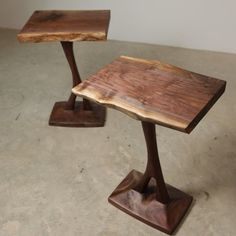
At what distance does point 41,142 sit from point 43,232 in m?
0.60

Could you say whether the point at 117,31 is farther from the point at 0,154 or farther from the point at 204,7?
the point at 0,154

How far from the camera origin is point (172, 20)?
2.72 metres

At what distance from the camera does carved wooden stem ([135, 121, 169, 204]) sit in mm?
1237

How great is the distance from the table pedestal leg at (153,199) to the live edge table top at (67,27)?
703 mm

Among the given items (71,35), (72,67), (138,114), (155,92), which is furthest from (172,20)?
(138,114)

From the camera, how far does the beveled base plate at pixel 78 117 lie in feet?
6.47

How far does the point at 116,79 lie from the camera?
1273 mm

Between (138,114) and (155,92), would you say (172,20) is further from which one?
(138,114)

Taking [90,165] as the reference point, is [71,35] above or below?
above

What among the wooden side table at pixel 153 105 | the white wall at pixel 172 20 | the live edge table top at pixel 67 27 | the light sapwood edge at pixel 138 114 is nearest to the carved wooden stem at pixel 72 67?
the live edge table top at pixel 67 27

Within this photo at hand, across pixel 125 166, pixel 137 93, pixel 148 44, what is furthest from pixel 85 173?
pixel 148 44

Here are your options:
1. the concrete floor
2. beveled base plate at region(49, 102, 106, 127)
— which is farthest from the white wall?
beveled base plate at region(49, 102, 106, 127)

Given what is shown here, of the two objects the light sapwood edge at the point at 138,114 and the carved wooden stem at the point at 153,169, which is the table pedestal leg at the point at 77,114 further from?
the light sapwood edge at the point at 138,114

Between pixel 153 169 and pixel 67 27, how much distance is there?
866mm
